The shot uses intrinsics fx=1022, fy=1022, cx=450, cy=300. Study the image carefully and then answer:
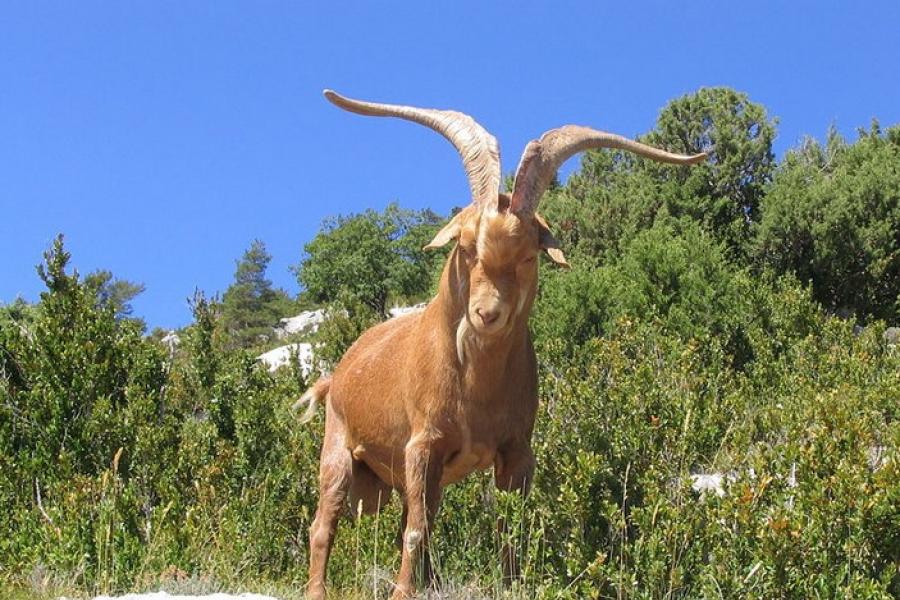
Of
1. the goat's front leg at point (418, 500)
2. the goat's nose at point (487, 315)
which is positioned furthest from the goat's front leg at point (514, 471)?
the goat's nose at point (487, 315)

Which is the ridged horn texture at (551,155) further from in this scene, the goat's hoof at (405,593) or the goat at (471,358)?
the goat's hoof at (405,593)

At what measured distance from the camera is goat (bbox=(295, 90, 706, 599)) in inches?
187

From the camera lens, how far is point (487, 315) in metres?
4.61

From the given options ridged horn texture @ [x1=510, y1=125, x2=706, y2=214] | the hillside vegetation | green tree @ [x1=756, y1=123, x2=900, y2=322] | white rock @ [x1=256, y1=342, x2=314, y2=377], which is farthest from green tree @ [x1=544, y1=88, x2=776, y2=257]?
ridged horn texture @ [x1=510, y1=125, x2=706, y2=214]

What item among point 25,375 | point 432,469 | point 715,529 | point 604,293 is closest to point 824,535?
point 715,529

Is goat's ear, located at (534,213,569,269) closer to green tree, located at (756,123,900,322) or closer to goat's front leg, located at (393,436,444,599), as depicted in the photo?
goat's front leg, located at (393,436,444,599)

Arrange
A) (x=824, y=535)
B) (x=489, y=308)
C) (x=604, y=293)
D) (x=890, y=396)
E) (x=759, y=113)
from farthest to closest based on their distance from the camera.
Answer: (x=759, y=113)
(x=604, y=293)
(x=890, y=396)
(x=824, y=535)
(x=489, y=308)

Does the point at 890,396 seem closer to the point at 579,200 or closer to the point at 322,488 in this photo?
the point at 322,488

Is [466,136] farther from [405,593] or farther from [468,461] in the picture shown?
[405,593]

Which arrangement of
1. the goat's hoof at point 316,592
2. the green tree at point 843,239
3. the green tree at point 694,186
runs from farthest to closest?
→ the green tree at point 694,186, the green tree at point 843,239, the goat's hoof at point 316,592

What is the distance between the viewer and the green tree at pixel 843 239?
28.7 m

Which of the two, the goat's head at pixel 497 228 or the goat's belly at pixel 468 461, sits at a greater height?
the goat's head at pixel 497 228

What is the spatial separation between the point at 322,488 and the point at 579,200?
31766 mm

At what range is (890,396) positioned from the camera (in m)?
Result: 9.42
